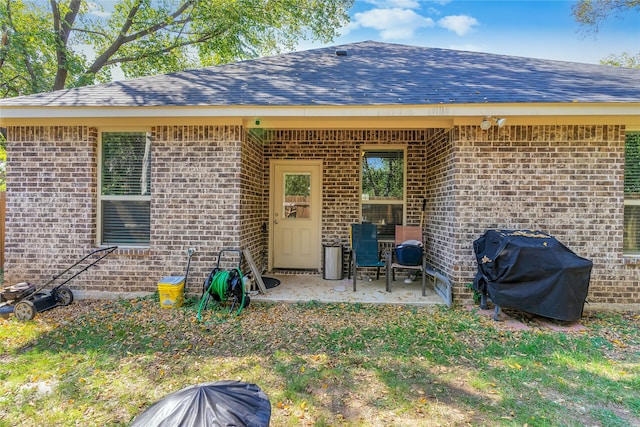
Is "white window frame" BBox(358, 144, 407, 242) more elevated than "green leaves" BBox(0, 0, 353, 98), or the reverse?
"green leaves" BBox(0, 0, 353, 98)

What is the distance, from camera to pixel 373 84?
4863 millimetres

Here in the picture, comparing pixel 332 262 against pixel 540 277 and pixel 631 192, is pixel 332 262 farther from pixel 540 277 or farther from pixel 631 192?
pixel 631 192

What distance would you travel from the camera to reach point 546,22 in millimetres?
9828

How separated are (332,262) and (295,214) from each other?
129cm

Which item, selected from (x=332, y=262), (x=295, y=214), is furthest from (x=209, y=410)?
(x=295, y=214)

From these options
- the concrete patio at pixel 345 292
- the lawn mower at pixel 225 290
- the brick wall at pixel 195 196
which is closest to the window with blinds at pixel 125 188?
→ the brick wall at pixel 195 196

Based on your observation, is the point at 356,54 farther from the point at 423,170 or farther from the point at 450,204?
the point at 450,204

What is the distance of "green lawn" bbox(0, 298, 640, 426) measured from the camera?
2.22 m

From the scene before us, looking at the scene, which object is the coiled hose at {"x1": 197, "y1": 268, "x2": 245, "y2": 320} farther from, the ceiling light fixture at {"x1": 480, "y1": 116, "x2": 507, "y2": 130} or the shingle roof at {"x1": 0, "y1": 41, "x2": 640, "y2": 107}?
the ceiling light fixture at {"x1": 480, "y1": 116, "x2": 507, "y2": 130}

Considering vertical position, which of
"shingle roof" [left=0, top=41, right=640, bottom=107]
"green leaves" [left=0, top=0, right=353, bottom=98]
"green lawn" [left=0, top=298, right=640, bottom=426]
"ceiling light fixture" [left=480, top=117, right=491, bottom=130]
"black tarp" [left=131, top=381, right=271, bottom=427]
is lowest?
"green lawn" [left=0, top=298, right=640, bottom=426]

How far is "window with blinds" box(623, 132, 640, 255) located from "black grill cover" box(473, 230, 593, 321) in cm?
153

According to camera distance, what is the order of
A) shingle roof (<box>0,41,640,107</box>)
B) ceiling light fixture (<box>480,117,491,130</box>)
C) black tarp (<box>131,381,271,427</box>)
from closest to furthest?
black tarp (<box>131,381,271,427</box>)
ceiling light fixture (<box>480,117,491,130</box>)
shingle roof (<box>0,41,640,107</box>)

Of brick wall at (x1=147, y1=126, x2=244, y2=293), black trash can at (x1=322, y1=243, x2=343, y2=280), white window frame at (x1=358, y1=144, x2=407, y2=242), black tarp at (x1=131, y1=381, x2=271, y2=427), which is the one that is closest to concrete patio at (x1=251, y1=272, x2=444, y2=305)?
black trash can at (x1=322, y1=243, x2=343, y2=280)

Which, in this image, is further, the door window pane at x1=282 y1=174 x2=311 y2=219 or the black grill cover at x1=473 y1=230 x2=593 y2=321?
the door window pane at x1=282 y1=174 x2=311 y2=219
